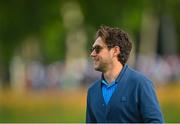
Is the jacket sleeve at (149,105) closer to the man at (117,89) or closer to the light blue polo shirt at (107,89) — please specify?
the man at (117,89)

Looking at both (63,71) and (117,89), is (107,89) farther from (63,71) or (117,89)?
(63,71)

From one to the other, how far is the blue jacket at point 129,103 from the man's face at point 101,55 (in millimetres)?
152

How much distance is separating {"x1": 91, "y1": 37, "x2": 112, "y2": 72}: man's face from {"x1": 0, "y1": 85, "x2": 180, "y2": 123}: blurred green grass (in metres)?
14.3

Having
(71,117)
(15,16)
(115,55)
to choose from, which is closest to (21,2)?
(15,16)

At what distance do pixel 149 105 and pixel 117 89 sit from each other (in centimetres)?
37

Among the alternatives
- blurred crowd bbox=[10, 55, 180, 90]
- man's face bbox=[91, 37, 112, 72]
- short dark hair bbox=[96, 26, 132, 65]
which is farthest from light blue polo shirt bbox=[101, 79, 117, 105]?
blurred crowd bbox=[10, 55, 180, 90]

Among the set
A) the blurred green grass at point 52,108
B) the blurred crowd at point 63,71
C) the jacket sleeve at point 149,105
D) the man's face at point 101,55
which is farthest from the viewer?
the blurred crowd at point 63,71

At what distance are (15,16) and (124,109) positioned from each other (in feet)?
88.6

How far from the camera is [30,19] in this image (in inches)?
1396

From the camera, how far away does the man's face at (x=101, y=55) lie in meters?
8.48

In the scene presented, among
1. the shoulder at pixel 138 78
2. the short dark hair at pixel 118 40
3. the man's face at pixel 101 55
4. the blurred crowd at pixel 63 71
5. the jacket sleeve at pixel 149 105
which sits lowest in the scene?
the blurred crowd at pixel 63 71

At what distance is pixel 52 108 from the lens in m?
32.6

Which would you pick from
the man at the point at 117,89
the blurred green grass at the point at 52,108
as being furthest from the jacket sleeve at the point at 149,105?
the blurred green grass at the point at 52,108

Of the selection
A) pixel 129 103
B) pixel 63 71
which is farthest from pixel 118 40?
pixel 63 71
